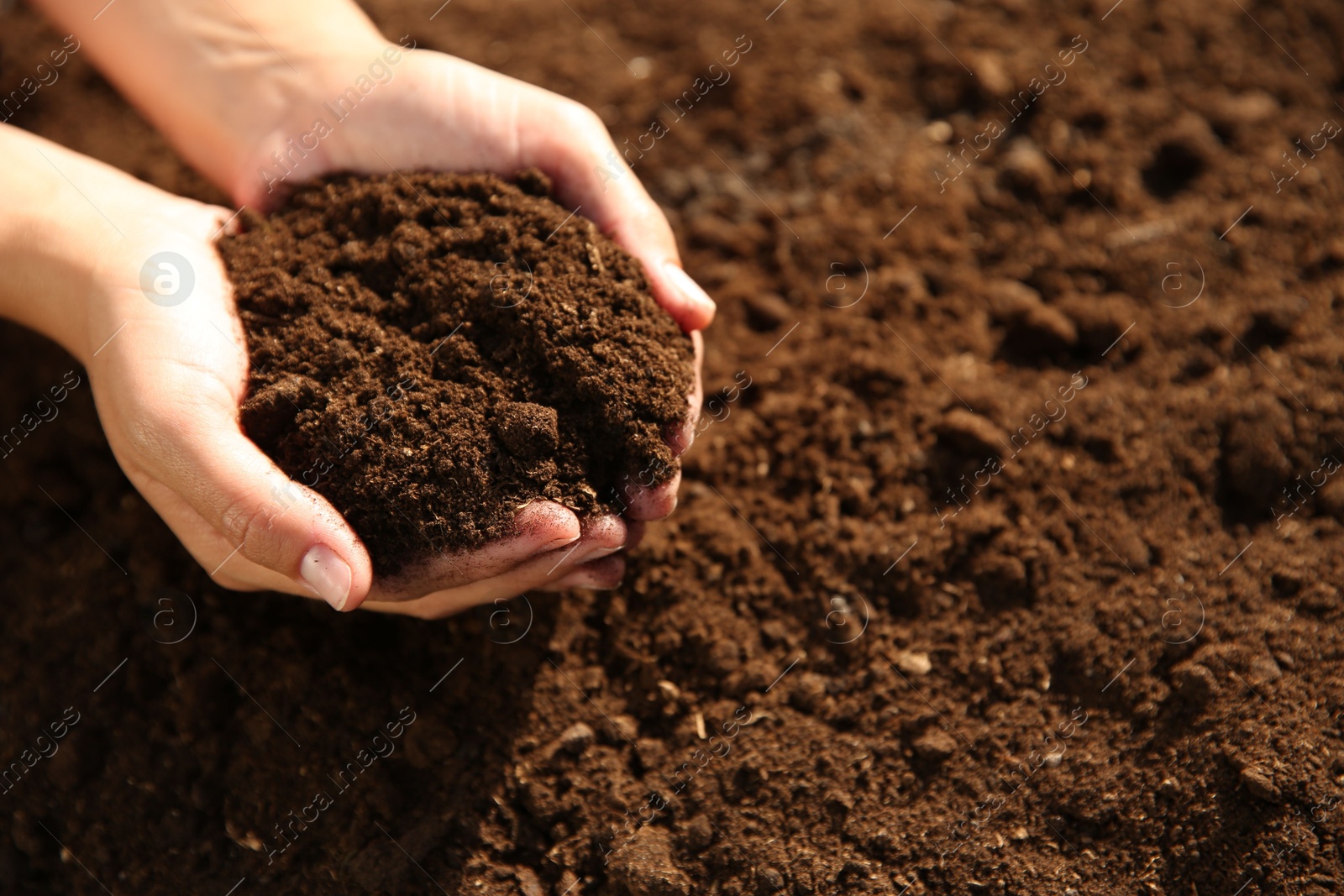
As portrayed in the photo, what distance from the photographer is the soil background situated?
195 centimetres

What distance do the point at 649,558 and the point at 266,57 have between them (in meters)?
1.63

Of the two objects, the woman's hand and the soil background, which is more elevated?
the woman's hand

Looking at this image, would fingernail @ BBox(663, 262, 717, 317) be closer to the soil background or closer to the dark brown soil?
the dark brown soil

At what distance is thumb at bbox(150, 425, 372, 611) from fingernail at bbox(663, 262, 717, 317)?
0.88 metres

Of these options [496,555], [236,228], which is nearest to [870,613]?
[496,555]

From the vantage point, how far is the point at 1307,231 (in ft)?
8.90

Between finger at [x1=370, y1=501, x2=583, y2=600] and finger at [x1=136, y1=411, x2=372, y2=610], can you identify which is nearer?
finger at [x1=136, y1=411, x2=372, y2=610]

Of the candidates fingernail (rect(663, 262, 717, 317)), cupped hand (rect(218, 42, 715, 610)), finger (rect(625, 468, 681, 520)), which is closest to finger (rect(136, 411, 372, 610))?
finger (rect(625, 468, 681, 520))

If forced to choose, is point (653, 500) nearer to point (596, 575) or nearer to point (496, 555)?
point (596, 575)

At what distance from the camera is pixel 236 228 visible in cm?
212

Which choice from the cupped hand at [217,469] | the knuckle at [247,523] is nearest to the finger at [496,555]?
the cupped hand at [217,469]

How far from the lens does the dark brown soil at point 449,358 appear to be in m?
1.77

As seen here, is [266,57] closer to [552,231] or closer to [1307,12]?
[552,231]

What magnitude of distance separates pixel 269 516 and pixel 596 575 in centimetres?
68
